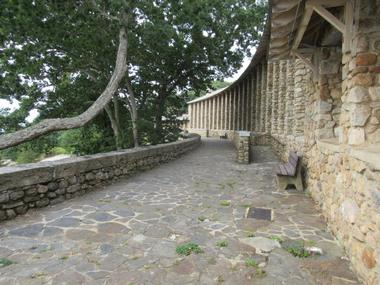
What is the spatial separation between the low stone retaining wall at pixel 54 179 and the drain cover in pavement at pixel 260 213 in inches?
129

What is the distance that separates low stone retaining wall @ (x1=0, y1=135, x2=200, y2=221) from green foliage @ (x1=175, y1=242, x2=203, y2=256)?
265 centimetres

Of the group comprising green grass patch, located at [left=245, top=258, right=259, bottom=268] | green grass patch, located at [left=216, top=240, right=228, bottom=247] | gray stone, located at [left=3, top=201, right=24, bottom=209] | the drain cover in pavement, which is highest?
gray stone, located at [left=3, top=201, right=24, bottom=209]

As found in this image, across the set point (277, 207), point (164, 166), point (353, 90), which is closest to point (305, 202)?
point (277, 207)

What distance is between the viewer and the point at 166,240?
3.48 m

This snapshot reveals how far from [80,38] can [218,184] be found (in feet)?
20.6

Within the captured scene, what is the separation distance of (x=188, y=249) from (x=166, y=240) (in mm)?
386

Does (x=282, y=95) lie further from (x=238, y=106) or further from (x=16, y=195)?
(x=238, y=106)

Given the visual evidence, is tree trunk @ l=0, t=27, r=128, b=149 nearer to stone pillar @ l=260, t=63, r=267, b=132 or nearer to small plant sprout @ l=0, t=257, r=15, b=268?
small plant sprout @ l=0, t=257, r=15, b=268

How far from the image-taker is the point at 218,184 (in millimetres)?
6691

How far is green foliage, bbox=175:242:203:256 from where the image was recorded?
314 cm

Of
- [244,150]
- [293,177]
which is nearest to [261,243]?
[293,177]

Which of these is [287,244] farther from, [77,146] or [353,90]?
[77,146]

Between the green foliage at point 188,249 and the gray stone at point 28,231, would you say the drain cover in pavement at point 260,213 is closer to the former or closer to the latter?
the green foliage at point 188,249

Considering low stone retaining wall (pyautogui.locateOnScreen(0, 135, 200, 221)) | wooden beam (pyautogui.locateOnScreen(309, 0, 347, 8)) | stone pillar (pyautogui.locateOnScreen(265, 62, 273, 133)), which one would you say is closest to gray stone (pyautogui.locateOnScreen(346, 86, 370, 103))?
wooden beam (pyautogui.locateOnScreen(309, 0, 347, 8))
